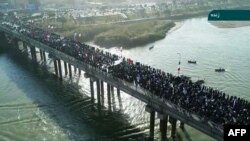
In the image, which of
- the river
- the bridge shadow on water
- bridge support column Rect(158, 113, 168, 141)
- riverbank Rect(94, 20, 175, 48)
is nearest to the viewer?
bridge support column Rect(158, 113, 168, 141)

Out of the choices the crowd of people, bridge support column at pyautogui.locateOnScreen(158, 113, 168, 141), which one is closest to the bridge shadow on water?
bridge support column at pyautogui.locateOnScreen(158, 113, 168, 141)

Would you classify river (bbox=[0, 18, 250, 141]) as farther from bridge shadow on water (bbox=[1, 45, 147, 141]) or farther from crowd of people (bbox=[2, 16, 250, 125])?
crowd of people (bbox=[2, 16, 250, 125])

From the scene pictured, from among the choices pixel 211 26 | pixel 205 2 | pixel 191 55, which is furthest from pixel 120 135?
pixel 205 2

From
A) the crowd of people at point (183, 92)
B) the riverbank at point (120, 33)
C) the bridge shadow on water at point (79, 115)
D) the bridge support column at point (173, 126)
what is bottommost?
the bridge shadow on water at point (79, 115)

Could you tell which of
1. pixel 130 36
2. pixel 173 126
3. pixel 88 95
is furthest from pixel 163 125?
pixel 130 36

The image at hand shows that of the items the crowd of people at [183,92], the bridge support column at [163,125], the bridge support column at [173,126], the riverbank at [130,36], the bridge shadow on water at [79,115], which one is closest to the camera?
the crowd of people at [183,92]

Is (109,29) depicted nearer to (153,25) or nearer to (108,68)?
(153,25)

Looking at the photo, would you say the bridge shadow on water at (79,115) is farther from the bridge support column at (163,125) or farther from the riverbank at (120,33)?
the riverbank at (120,33)

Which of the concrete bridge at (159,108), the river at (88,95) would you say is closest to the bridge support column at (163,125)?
the concrete bridge at (159,108)
